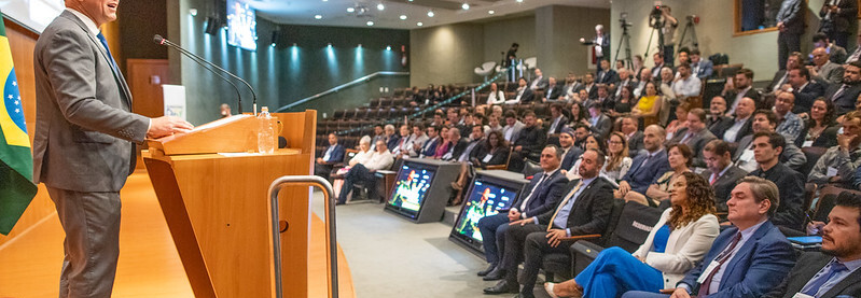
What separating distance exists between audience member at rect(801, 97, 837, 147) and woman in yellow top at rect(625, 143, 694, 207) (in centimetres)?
121

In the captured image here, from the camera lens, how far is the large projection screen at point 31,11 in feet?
14.4

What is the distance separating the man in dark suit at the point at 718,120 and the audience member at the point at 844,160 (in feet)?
6.31

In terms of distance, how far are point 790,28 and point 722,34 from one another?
313cm

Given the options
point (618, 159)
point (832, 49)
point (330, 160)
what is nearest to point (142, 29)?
point (330, 160)

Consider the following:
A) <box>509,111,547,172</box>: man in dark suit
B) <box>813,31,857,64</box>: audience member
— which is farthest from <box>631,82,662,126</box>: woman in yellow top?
<box>813,31,857,64</box>: audience member

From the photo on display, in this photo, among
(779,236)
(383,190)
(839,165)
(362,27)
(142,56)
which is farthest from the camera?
(362,27)

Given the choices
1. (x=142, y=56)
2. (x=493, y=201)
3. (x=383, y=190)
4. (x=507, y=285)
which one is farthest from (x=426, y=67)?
(x=507, y=285)

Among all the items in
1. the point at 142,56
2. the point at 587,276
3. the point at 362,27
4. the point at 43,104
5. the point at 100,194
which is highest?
the point at 362,27

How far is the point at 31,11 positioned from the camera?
4984 mm

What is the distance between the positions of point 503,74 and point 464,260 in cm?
1305

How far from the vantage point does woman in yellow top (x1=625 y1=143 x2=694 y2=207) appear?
4375 mm

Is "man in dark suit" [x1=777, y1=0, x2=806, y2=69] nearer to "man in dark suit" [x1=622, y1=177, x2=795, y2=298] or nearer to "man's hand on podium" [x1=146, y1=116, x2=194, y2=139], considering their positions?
"man in dark suit" [x1=622, y1=177, x2=795, y2=298]

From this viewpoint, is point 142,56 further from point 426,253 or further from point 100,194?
point 100,194

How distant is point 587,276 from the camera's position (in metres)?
3.17
